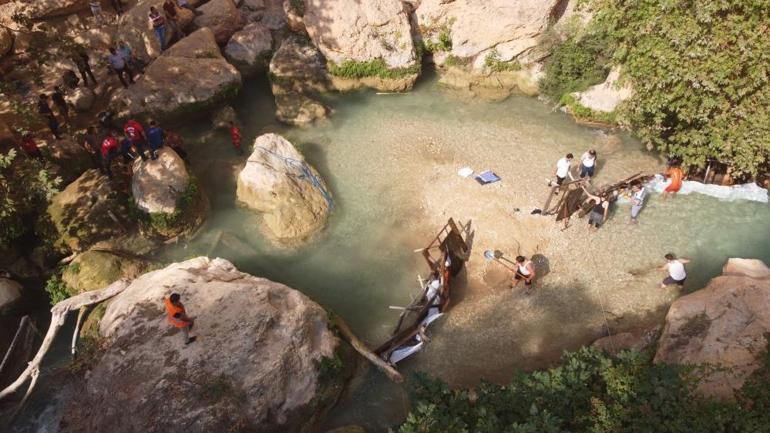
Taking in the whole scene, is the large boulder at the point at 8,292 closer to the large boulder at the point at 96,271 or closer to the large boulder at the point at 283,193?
the large boulder at the point at 96,271

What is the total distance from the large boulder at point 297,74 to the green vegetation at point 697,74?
11.9m

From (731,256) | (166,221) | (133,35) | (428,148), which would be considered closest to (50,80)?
(133,35)

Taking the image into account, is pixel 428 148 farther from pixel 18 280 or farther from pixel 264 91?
pixel 18 280

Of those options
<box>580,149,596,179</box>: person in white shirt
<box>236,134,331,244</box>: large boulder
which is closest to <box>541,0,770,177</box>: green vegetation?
<box>580,149,596,179</box>: person in white shirt

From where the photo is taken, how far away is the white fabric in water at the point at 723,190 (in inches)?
598

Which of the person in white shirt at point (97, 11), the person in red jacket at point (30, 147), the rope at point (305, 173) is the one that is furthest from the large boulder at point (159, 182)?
the person in white shirt at point (97, 11)

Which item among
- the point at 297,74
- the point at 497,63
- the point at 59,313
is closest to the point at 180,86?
the point at 297,74

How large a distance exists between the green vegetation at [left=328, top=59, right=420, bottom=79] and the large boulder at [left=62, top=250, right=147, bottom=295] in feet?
41.2

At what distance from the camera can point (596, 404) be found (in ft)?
26.2

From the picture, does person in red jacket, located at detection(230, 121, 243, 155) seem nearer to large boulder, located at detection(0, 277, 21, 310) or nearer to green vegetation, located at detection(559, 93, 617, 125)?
large boulder, located at detection(0, 277, 21, 310)

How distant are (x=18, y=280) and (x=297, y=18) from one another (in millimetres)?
15991

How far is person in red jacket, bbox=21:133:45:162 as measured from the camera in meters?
15.6

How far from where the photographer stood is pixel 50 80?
20547mm

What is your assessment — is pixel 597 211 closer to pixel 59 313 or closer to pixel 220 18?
pixel 59 313
